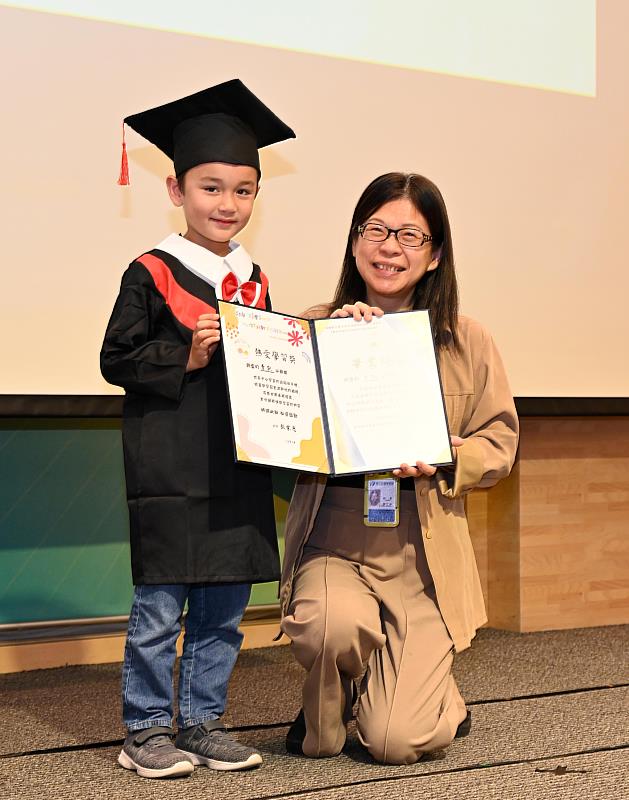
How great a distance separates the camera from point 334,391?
1.98 meters

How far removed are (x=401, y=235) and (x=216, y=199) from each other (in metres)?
0.42

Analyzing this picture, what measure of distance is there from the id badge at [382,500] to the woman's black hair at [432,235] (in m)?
0.33

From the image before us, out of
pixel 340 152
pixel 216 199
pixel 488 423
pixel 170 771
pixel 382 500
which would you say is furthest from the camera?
pixel 340 152

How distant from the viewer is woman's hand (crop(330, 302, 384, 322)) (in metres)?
2.03

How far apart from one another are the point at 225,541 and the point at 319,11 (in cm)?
180

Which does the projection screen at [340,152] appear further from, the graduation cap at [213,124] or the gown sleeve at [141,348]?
the gown sleeve at [141,348]

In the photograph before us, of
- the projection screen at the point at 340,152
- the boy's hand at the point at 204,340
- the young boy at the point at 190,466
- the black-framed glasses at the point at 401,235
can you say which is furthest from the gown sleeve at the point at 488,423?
the projection screen at the point at 340,152

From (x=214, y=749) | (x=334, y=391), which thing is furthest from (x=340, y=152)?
(x=214, y=749)

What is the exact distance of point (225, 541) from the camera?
1.92 metres

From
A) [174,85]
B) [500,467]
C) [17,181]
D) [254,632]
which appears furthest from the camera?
[254,632]

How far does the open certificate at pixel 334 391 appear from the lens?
1856mm

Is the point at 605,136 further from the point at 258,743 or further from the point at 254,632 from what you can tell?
the point at 258,743

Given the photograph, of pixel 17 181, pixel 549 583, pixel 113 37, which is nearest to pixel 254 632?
pixel 549 583

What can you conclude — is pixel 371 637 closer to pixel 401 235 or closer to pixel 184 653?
pixel 184 653
